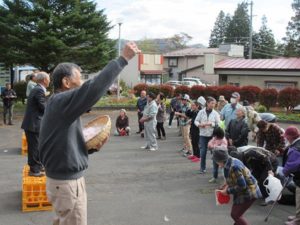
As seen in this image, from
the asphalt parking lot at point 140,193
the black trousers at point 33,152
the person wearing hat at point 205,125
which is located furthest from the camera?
the person wearing hat at point 205,125

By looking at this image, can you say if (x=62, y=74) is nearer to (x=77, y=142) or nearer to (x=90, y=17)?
(x=77, y=142)

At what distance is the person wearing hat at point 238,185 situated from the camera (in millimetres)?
5484

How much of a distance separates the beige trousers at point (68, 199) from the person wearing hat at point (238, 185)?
2.68 m

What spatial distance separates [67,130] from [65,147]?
14 cm

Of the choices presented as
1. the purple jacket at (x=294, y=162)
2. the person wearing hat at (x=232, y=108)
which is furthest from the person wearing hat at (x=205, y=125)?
the purple jacket at (x=294, y=162)

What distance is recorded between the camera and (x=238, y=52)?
5138 centimetres

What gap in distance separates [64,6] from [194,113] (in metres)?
16.6

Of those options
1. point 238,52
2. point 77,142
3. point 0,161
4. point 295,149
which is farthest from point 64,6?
point 238,52

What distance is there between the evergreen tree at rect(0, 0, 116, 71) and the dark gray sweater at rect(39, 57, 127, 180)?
2061 cm

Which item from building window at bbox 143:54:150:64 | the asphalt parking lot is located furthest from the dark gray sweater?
building window at bbox 143:54:150:64

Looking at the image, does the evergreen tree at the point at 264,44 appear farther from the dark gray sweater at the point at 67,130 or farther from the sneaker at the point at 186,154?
the dark gray sweater at the point at 67,130

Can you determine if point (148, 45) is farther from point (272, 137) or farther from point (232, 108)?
point (272, 137)

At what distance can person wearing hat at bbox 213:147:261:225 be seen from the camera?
5484 mm

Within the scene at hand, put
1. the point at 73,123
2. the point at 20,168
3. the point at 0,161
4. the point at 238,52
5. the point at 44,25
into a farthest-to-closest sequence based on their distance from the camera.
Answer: the point at 238,52 < the point at 44,25 < the point at 0,161 < the point at 20,168 < the point at 73,123
